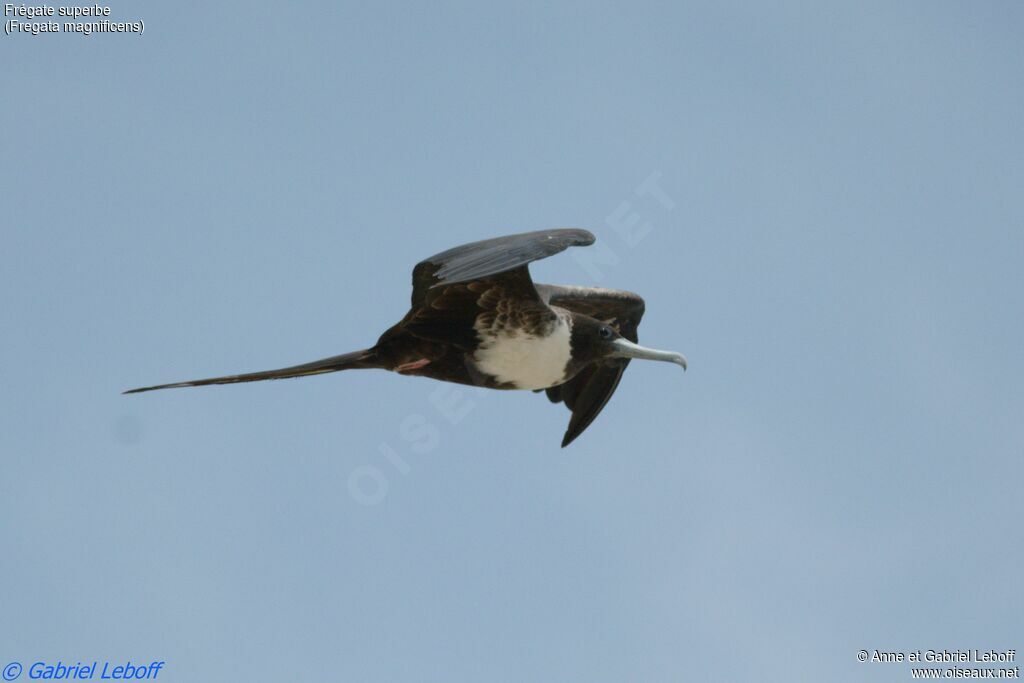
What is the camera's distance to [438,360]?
8258 mm

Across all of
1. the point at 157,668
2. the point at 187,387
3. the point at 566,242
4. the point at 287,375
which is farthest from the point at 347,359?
the point at 157,668

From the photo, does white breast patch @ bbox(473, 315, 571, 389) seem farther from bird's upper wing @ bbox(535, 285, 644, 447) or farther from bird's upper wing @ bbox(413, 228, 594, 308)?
bird's upper wing @ bbox(535, 285, 644, 447)

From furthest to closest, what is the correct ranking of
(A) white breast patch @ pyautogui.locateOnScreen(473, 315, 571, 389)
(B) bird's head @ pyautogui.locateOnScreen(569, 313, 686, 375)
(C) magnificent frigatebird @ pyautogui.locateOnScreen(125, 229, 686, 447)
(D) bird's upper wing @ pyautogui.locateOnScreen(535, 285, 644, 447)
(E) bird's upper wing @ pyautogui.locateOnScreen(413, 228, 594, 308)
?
1. (D) bird's upper wing @ pyautogui.locateOnScreen(535, 285, 644, 447)
2. (B) bird's head @ pyautogui.locateOnScreen(569, 313, 686, 375)
3. (A) white breast patch @ pyautogui.locateOnScreen(473, 315, 571, 389)
4. (C) magnificent frigatebird @ pyautogui.locateOnScreen(125, 229, 686, 447)
5. (E) bird's upper wing @ pyautogui.locateOnScreen(413, 228, 594, 308)

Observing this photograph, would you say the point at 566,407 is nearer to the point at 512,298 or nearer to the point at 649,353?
the point at 649,353

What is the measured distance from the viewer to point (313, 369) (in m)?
8.16

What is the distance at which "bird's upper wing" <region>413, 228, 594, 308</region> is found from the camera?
713 centimetres

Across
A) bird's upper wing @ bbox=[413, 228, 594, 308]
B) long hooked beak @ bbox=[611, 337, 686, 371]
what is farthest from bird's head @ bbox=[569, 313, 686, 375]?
bird's upper wing @ bbox=[413, 228, 594, 308]

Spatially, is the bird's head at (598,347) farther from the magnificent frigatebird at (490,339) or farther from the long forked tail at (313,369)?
the long forked tail at (313,369)

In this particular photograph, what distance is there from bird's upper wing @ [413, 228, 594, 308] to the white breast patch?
548mm

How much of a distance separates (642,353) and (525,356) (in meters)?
0.78

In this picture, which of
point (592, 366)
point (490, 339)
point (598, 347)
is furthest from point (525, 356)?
point (592, 366)

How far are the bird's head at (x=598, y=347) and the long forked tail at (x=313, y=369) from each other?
1047mm

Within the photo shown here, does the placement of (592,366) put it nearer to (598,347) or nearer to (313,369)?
(598,347)

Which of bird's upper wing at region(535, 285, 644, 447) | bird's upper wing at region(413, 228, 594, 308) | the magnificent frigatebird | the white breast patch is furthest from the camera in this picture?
bird's upper wing at region(535, 285, 644, 447)
